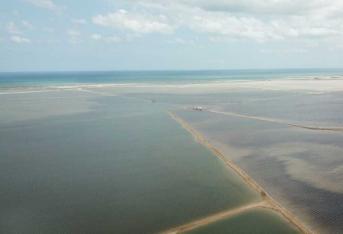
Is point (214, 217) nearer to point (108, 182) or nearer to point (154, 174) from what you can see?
point (154, 174)

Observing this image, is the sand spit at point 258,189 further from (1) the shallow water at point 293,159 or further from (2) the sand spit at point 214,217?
(1) the shallow water at point 293,159

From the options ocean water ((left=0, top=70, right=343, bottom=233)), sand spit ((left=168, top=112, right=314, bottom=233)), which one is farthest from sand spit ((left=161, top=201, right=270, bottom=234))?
ocean water ((left=0, top=70, right=343, bottom=233))

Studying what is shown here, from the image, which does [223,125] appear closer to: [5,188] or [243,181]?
[243,181]

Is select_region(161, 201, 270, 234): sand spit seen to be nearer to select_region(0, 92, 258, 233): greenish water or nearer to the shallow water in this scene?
select_region(0, 92, 258, 233): greenish water

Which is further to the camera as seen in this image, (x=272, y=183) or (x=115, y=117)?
(x=115, y=117)

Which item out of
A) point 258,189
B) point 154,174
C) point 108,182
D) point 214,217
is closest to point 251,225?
point 214,217

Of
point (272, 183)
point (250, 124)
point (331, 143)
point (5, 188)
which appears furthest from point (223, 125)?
point (5, 188)

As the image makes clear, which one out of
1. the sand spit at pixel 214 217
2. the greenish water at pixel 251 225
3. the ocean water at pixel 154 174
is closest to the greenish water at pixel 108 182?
the ocean water at pixel 154 174
